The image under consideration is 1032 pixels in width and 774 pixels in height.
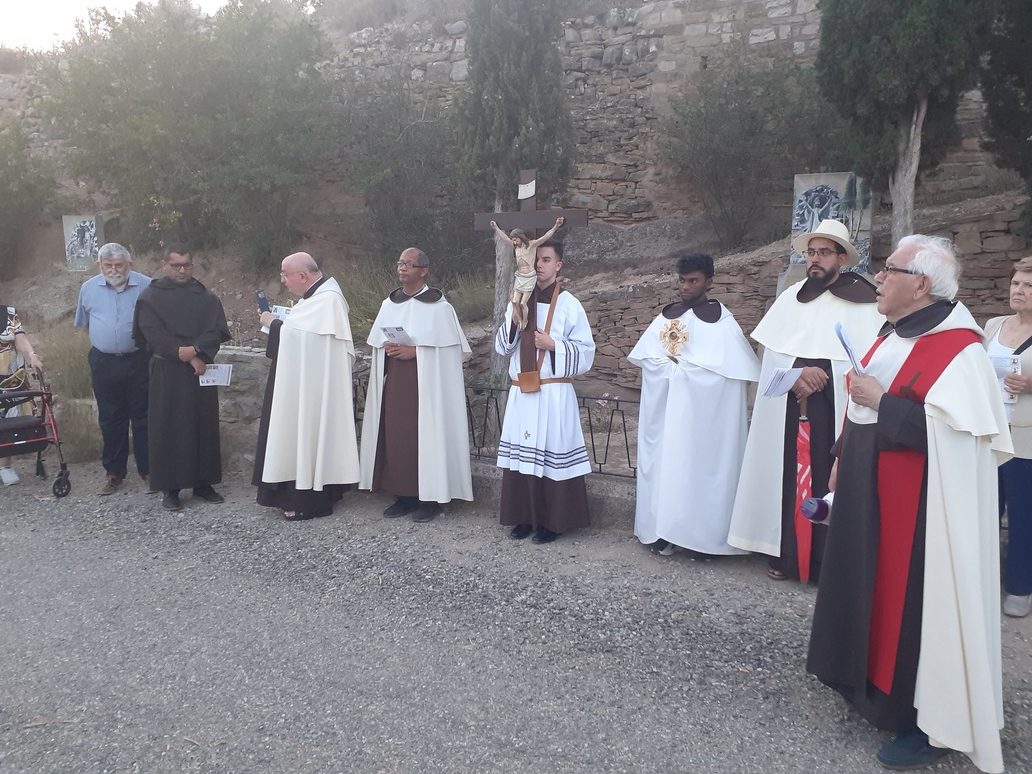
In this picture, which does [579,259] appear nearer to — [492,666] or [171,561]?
[171,561]

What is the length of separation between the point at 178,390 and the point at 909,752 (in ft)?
17.8

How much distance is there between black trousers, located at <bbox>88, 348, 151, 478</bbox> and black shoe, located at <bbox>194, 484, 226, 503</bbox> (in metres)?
0.51

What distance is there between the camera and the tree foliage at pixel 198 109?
13.7m

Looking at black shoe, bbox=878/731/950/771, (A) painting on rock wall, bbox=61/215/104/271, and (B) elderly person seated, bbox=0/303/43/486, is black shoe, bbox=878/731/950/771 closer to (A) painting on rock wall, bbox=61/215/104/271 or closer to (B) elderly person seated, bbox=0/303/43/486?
(B) elderly person seated, bbox=0/303/43/486

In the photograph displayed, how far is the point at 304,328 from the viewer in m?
6.12

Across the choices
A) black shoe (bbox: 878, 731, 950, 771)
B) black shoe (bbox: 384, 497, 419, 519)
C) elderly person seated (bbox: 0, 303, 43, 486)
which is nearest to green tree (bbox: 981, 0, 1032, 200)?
black shoe (bbox: 384, 497, 419, 519)

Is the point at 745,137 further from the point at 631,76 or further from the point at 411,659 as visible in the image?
the point at 411,659

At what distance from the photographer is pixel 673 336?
520cm

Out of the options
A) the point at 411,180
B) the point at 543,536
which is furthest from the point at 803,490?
the point at 411,180

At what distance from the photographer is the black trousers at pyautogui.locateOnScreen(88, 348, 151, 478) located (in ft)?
22.5

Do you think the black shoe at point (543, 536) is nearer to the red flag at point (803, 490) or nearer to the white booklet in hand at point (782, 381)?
the red flag at point (803, 490)

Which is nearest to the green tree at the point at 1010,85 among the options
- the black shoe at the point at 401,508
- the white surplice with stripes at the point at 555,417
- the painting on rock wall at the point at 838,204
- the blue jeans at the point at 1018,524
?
the painting on rock wall at the point at 838,204

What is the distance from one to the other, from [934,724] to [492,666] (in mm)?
1781

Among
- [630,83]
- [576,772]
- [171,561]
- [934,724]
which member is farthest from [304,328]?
[630,83]
